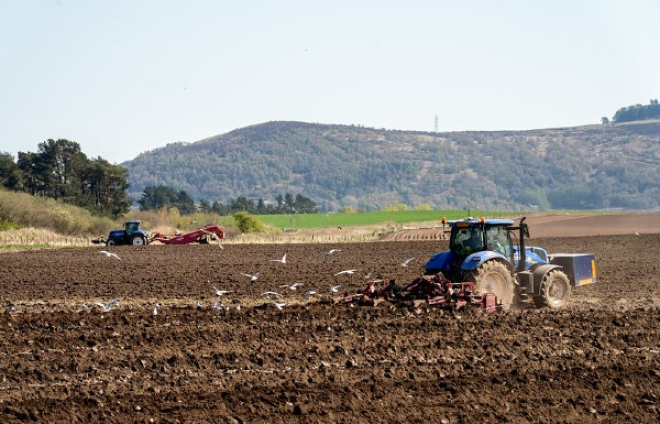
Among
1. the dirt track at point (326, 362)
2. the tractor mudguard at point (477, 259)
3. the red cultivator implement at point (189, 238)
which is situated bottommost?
the dirt track at point (326, 362)

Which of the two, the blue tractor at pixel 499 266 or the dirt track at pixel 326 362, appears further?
the blue tractor at pixel 499 266

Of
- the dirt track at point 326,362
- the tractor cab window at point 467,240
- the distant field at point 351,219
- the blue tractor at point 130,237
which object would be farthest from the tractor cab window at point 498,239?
the distant field at point 351,219

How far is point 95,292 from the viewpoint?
23.6 metres

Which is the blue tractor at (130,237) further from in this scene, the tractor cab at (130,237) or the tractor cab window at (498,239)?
the tractor cab window at (498,239)

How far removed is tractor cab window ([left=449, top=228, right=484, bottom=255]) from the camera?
1791cm

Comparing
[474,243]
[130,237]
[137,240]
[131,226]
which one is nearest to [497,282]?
[474,243]

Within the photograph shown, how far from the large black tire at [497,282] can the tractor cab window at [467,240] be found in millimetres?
677

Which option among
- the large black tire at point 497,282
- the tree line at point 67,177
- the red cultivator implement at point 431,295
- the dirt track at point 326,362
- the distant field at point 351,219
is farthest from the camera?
the distant field at point 351,219

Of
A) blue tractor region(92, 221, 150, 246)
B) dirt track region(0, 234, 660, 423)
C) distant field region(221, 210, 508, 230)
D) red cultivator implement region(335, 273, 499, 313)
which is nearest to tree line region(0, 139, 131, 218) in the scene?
distant field region(221, 210, 508, 230)

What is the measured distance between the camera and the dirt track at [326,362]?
389 inches

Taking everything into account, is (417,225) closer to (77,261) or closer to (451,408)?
(77,261)

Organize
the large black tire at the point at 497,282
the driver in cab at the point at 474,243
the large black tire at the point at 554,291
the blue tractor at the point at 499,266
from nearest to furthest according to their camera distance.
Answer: the large black tire at the point at 497,282, the blue tractor at the point at 499,266, the driver in cab at the point at 474,243, the large black tire at the point at 554,291

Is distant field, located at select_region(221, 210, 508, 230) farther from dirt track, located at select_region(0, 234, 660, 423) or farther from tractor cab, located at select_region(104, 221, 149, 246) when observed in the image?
dirt track, located at select_region(0, 234, 660, 423)

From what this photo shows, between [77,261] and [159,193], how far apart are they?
6842 centimetres
